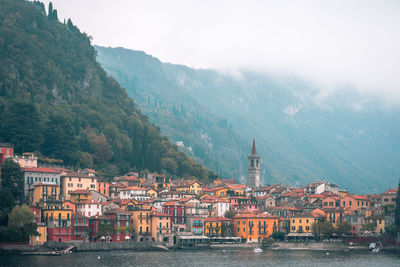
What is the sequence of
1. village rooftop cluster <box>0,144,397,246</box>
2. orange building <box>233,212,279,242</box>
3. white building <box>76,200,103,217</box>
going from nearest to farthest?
village rooftop cluster <box>0,144,397,246</box>
white building <box>76,200,103,217</box>
orange building <box>233,212,279,242</box>

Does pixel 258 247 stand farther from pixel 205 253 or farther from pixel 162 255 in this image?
pixel 162 255

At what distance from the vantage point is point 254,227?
141000 millimetres

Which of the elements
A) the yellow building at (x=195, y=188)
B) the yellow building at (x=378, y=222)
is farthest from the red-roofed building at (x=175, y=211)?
the yellow building at (x=378, y=222)

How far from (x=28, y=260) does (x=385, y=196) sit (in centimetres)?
7623

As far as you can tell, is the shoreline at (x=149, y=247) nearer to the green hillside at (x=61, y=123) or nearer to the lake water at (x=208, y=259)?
the lake water at (x=208, y=259)

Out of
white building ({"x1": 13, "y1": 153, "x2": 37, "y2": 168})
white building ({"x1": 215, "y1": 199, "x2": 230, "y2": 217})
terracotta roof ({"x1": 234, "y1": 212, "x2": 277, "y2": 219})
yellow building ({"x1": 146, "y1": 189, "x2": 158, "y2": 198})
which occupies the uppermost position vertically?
white building ({"x1": 13, "y1": 153, "x2": 37, "y2": 168})

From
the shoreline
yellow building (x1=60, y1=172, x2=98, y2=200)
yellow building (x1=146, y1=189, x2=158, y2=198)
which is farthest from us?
yellow building (x1=146, y1=189, x2=158, y2=198)

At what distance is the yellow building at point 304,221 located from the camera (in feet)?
464

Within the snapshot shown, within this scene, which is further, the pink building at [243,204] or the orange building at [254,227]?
the pink building at [243,204]

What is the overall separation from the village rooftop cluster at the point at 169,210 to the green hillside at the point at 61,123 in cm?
993

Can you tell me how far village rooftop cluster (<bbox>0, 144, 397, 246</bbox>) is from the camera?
4946 inches

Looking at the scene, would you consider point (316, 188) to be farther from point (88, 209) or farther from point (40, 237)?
point (40, 237)

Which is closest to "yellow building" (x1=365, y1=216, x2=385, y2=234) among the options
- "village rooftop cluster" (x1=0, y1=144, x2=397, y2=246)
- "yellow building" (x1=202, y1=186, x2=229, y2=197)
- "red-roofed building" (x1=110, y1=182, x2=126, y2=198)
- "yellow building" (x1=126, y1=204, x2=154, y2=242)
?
"village rooftop cluster" (x1=0, y1=144, x2=397, y2=246)

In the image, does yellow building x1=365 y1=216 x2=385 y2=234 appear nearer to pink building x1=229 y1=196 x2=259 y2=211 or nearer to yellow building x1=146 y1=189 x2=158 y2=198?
pink building x1=229 y1=196 x2=259 y2=211
